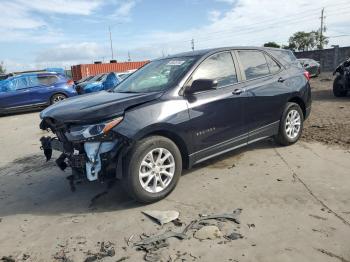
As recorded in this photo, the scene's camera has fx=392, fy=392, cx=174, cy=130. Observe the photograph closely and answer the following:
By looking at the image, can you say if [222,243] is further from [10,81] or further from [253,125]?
[10,81]

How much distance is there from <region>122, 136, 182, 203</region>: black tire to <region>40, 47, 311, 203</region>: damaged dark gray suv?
11 mm

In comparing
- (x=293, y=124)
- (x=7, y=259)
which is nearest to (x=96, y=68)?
(x=293, y=124)

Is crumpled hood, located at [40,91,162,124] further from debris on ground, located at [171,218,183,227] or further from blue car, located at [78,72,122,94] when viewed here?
blue car, located at [78,72,122,94]

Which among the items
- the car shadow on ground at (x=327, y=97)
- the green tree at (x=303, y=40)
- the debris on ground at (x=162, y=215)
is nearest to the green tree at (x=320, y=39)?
the green tree at (x=303, y=40)

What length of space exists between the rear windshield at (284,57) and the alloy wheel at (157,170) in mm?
2975

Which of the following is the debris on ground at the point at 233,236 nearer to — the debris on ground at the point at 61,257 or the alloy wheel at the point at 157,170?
the alloy wheel at the point at 157,170

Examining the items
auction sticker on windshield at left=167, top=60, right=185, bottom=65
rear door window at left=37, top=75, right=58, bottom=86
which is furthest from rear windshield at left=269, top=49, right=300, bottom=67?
rear door window at left=37, top=75, right=58, bottom=86

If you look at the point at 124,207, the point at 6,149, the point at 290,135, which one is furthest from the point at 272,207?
the point at 6,149

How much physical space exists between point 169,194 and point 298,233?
1719 millimetres

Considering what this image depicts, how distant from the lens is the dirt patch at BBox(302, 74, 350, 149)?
7.14m

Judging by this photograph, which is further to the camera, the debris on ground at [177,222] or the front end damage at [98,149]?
the front end damage at [98,149]

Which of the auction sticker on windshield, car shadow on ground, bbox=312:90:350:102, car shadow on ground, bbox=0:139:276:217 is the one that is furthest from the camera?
car shadow on ground, bbox=312:90:350:102

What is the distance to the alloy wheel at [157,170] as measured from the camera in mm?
4496

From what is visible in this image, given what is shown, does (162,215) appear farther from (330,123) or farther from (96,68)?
(96,68)
